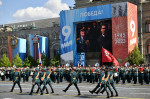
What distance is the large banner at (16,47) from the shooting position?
80.1 m

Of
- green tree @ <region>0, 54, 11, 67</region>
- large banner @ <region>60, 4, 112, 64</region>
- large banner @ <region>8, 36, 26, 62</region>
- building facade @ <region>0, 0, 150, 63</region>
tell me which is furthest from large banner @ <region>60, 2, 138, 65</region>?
green tree @ <region>0, 54, 11, 67</region>

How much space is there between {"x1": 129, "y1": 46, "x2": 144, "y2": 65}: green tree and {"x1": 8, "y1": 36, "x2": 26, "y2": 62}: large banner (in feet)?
120

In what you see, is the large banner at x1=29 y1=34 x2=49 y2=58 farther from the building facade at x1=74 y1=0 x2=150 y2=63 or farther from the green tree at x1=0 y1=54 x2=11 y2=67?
the building facade at x1=74 y1=0 x2=150 y2=63

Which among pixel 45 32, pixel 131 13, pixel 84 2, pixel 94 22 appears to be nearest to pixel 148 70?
pixel 131 13

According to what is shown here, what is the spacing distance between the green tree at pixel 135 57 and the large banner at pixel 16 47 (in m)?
36.4

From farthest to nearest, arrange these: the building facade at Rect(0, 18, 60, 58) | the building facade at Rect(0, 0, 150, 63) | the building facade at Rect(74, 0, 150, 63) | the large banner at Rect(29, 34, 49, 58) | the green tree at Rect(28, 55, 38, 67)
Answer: the building facade at Rect(0, 18, 60, 58)
the large banner at Rect(29, 34, 49, 58)
the green tree at Rect(28, 55, 38, 67)
the building facade at Rect(0, 0, 150, 63)
the building facade at Rect(74, 0, 150, 63)

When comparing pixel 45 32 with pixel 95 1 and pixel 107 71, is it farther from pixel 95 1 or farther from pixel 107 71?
pixel 107 71

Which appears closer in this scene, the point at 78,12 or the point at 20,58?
the point at 78,12

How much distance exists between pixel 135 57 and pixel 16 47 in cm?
3955

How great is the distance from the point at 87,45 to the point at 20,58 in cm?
2426

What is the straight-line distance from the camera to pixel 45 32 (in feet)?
261

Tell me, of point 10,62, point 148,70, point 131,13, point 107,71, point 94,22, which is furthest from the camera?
point 10,62

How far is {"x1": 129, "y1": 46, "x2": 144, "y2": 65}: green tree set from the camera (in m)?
53.9

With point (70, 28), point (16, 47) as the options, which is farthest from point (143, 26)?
point (16, 47)
